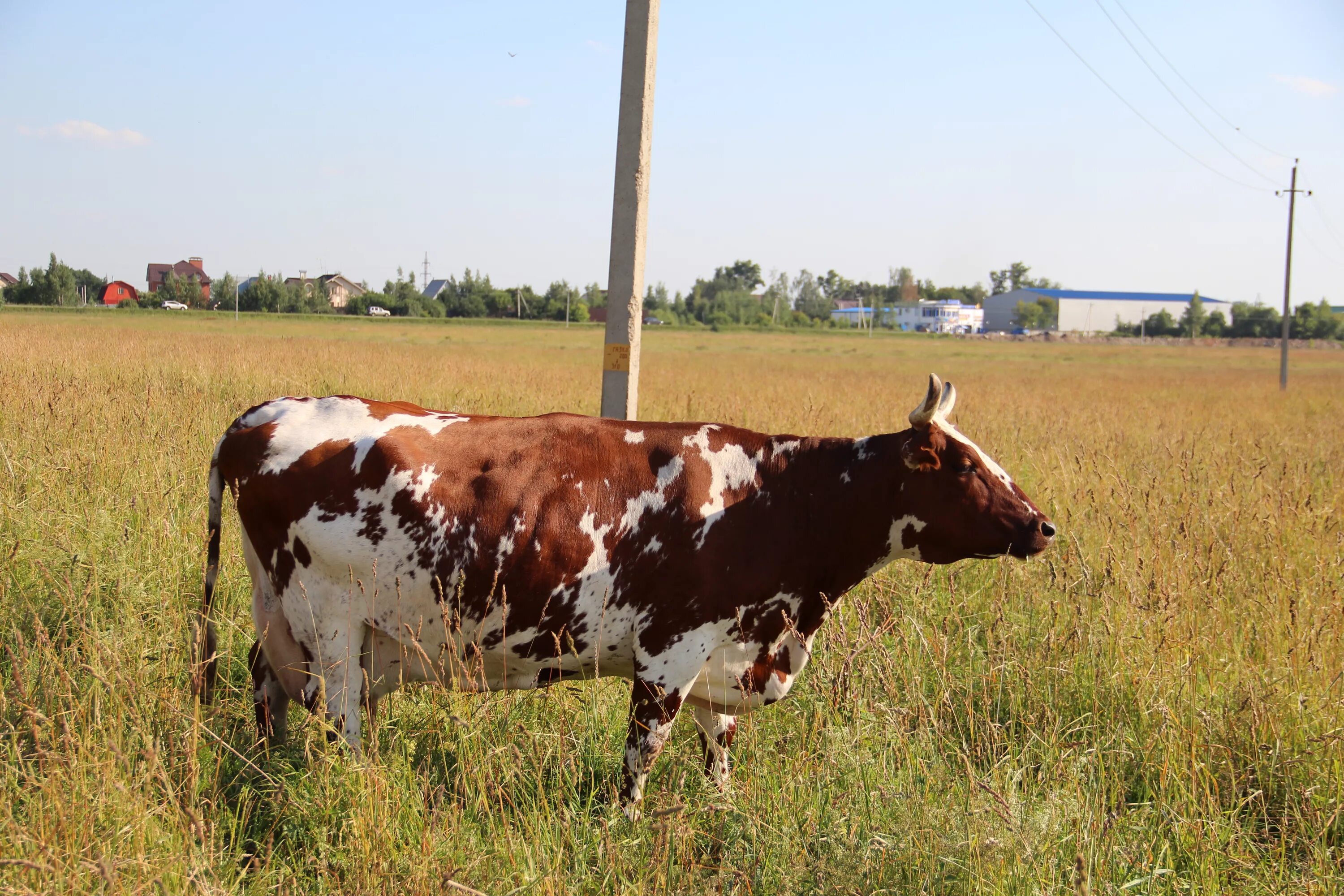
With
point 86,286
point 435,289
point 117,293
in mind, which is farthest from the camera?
point 435,289

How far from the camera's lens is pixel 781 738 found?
12.4 ft

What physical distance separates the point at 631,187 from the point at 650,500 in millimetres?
2786

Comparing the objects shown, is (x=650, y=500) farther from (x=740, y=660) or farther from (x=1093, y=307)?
(x=1093, y=307)

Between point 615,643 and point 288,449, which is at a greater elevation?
point 288,449

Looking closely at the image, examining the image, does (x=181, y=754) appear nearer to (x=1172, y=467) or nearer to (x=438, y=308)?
(x=1172, y=467)

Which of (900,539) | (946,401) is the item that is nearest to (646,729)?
(900,539)

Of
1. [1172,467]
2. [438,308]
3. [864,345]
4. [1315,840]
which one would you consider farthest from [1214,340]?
[1315,840]

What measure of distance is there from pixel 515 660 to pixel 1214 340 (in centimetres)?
9950

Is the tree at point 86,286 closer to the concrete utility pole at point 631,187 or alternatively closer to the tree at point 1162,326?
the concrete utility pole at point 631,187

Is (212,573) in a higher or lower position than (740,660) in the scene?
higher

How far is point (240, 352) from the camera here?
586 inches

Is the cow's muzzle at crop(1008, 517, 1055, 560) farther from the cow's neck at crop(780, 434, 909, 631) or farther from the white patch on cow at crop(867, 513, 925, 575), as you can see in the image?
the cow's neck at crop(780, 434, 909, 631)

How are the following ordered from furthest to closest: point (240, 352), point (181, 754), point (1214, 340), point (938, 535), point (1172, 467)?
point (1214, 340)
point (240, 352)
point (1172, 467)
point (938, 535)
point (181, 754)

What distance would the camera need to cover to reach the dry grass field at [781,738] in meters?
2.79
